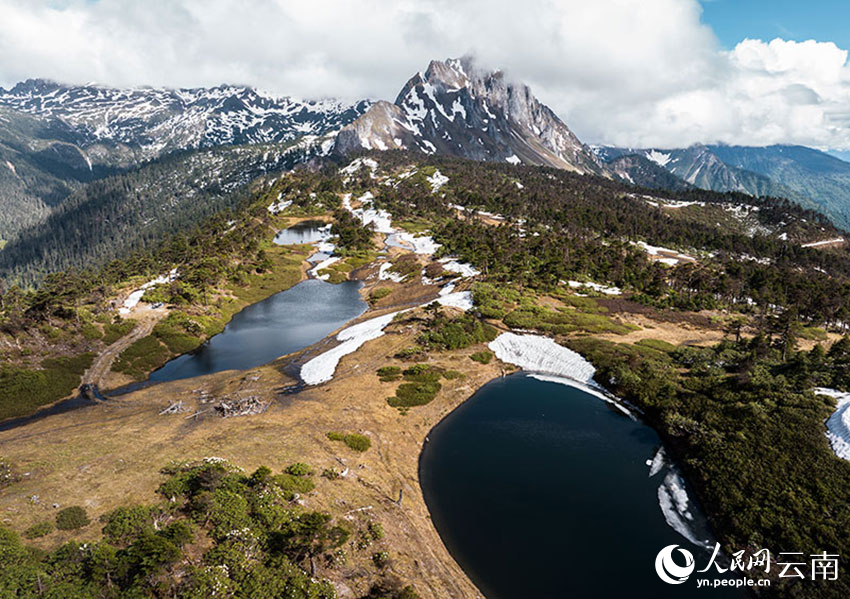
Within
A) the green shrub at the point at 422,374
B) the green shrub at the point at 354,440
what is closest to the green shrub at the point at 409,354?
the green shrub at the point at 422,374

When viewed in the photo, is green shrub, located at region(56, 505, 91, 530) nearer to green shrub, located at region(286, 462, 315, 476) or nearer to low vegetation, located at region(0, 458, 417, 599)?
Result: low vegetation, located at region(0, 458, 417, 599)

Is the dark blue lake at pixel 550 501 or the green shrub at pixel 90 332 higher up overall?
the green shrub at pixel 90 332

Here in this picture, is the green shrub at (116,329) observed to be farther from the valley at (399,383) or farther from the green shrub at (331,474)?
the green shrub at (331,474)

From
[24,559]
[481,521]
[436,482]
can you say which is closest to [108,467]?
[24,559]

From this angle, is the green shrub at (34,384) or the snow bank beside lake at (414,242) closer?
the green shrub at (34,384)

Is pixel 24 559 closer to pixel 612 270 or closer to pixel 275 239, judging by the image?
pixel 612 270

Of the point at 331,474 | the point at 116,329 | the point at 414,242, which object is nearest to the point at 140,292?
the point at 116,329
